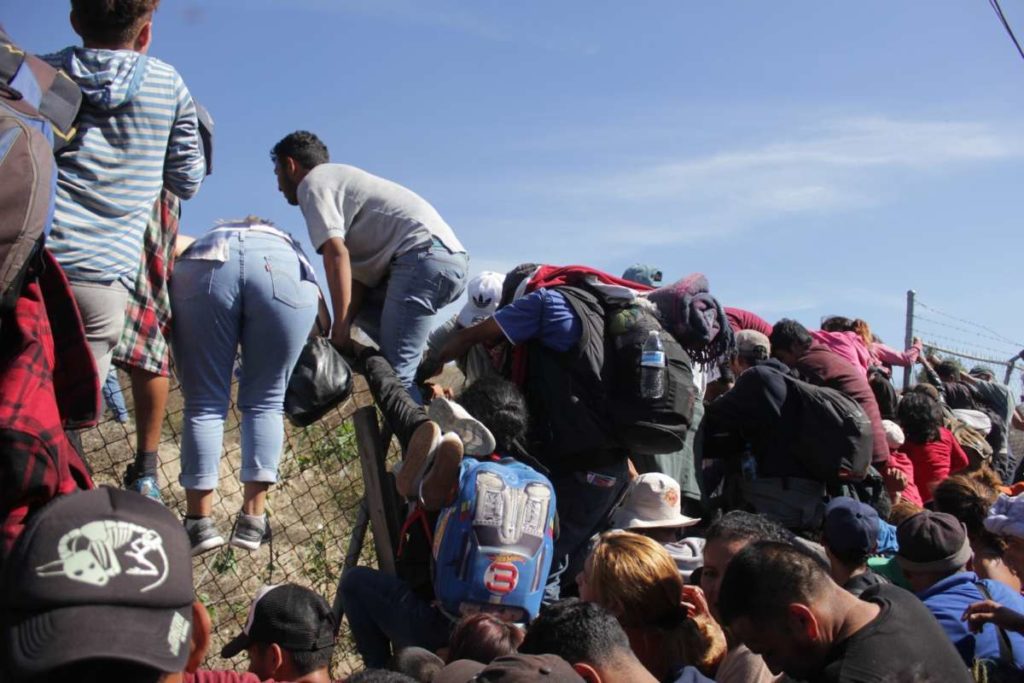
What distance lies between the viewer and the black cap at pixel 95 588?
1.47m

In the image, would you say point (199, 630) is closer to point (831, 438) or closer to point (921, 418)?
point (831, 438)

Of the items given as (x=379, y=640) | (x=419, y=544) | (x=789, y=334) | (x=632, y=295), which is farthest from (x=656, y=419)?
(x=789, y=334)

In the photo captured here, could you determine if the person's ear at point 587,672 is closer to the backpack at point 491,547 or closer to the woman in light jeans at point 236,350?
the backpack at point 491,547

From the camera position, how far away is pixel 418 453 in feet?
14.8

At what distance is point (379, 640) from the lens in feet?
15.7

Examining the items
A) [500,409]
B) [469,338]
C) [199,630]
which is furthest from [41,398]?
[469,338]

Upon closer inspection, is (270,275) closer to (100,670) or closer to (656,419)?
(656,419)

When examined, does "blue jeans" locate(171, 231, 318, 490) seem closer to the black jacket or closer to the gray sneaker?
the gray sneaker

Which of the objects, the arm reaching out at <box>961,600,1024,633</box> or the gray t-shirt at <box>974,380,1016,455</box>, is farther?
the gray t-shirt at <box>974,380,1016,455</box>

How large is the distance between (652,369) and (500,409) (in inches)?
30.6

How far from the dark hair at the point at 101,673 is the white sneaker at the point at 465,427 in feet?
10.5

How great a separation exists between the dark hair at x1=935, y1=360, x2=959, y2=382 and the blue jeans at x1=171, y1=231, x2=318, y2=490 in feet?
26.5

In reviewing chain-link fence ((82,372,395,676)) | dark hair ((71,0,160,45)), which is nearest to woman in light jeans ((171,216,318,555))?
dark hair ((71,0,160,45))

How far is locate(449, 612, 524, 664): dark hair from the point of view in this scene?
370cm
